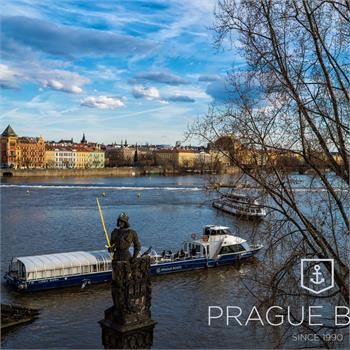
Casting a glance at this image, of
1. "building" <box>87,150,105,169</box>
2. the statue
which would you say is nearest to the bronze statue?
the statue

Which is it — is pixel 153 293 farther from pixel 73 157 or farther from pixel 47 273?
pixel 73 157

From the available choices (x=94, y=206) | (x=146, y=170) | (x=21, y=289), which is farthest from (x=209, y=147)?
(x=146, y=170)

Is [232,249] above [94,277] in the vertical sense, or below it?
above

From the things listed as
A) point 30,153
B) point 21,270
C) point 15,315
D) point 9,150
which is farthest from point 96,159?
point 15,315

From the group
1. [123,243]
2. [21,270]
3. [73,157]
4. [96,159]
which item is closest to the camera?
[123,243]

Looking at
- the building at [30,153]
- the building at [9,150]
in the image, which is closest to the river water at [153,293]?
the building at [9,150]

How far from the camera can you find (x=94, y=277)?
14.4m

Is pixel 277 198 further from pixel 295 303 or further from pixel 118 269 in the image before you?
pixel 118 269

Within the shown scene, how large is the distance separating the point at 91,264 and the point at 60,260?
92 centimetres

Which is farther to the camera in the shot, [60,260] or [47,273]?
[60,260]

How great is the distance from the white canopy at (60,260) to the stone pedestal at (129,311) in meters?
9.93

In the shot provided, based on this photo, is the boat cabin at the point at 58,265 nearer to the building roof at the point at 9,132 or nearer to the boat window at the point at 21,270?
the boat window at the point at 21,270

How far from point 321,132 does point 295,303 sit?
167 cm

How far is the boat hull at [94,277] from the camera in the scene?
13.5m
